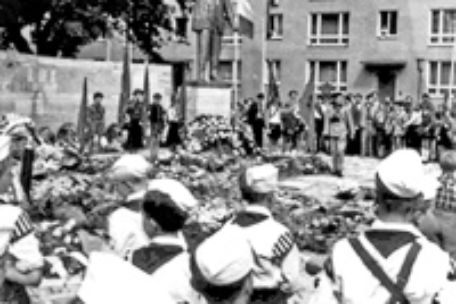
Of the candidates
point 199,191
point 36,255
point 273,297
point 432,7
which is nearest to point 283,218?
point 199,191

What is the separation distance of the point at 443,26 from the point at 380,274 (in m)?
45.8

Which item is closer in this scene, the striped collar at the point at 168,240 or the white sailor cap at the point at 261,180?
the striped collar at the point at 168,240

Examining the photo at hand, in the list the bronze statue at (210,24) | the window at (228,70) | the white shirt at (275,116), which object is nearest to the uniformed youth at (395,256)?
the bronze statue at (210,24)

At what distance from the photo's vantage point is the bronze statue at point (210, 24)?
71.3 ft

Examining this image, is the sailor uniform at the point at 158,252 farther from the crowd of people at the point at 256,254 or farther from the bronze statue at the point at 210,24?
the bronze statue at the point at 210,24

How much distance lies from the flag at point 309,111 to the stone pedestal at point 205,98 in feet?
6.07

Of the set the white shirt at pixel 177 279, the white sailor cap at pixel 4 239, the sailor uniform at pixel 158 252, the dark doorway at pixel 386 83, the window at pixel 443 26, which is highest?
the window at pixel 443 26

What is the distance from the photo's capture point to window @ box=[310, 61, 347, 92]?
50.3 meters

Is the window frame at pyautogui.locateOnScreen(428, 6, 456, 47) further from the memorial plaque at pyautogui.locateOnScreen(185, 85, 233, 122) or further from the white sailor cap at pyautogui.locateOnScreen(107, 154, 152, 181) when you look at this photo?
the white sailor cap at pyautogui.locateOnScreen(107, 154, 152, 181)

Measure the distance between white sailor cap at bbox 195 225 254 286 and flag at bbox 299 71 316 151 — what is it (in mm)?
17579

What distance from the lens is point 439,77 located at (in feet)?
157

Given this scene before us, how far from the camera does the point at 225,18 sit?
22.4 m

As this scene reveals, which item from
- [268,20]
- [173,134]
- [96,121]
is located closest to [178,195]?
[96,121]

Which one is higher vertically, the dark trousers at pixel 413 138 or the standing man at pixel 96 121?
the standing man at pixel 96 121
